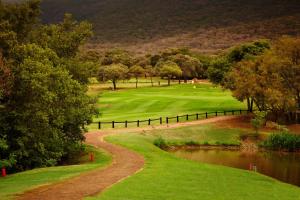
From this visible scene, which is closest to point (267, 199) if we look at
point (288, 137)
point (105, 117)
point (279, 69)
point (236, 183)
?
point (236, 183)

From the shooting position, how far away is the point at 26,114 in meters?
30.5

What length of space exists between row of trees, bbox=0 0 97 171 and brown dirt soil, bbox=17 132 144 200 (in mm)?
4568

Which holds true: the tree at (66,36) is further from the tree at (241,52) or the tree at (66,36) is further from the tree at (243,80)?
the tree at (241,52)

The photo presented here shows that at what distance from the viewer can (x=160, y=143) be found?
159ft

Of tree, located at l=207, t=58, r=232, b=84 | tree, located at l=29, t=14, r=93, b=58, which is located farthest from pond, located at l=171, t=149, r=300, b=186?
tree, located at l=207, t=58, r=232, b=84

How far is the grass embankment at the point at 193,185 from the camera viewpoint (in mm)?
22844

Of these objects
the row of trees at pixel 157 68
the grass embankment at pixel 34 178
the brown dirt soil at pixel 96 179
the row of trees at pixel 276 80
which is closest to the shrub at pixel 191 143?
the brown dirt soil at pixel 96 179

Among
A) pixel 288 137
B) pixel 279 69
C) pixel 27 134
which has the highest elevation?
pixel 279 69

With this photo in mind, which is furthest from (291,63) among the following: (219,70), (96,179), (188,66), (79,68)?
(188,66)

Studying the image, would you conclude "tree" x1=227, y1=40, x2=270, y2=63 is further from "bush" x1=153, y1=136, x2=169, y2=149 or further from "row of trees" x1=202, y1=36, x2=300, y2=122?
"bush" x1=153, y1=136, x2=169, y2=149

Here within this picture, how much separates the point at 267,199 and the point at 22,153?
16.6 m

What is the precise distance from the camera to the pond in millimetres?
38178

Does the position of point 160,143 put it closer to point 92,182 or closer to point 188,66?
point 92,182

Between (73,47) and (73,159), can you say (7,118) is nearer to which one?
(73,159)
